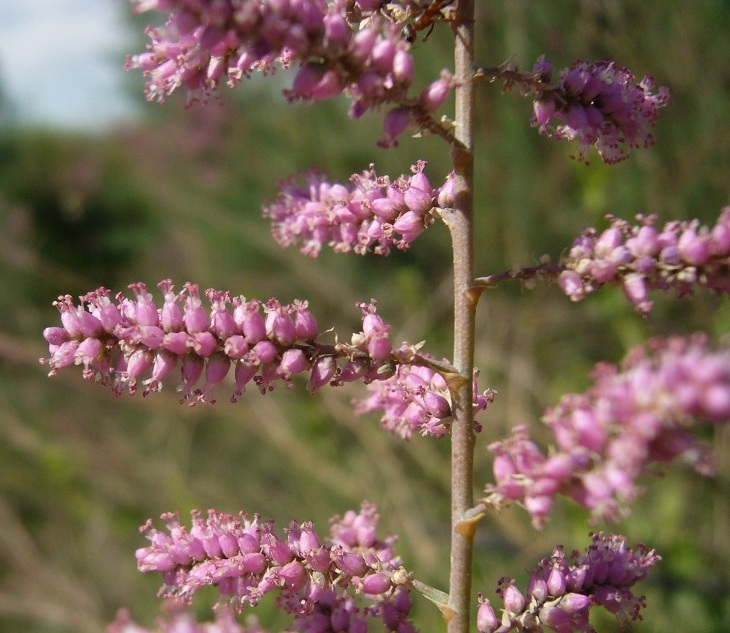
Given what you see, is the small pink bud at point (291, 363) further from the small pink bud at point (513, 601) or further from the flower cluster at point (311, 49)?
the small pink bud at point (513, 601)

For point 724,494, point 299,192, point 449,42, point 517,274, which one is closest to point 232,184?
point 449,42

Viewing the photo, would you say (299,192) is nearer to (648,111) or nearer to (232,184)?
(648,111)

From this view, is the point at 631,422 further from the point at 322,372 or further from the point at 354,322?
the point at 354,322

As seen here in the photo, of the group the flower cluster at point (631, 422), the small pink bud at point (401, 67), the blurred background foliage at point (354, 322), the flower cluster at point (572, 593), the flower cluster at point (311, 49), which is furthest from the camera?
the blurred background foliage at point (354, 322)

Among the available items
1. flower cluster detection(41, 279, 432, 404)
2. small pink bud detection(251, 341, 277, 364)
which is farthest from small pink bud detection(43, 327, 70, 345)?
small pink bud detection(251, 341, 277, 364)

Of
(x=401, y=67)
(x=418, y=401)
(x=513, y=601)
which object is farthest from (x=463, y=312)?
(x=513, y=601)

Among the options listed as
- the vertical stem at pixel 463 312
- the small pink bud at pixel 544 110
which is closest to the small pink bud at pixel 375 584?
the vertical stem at pixel 463 312
